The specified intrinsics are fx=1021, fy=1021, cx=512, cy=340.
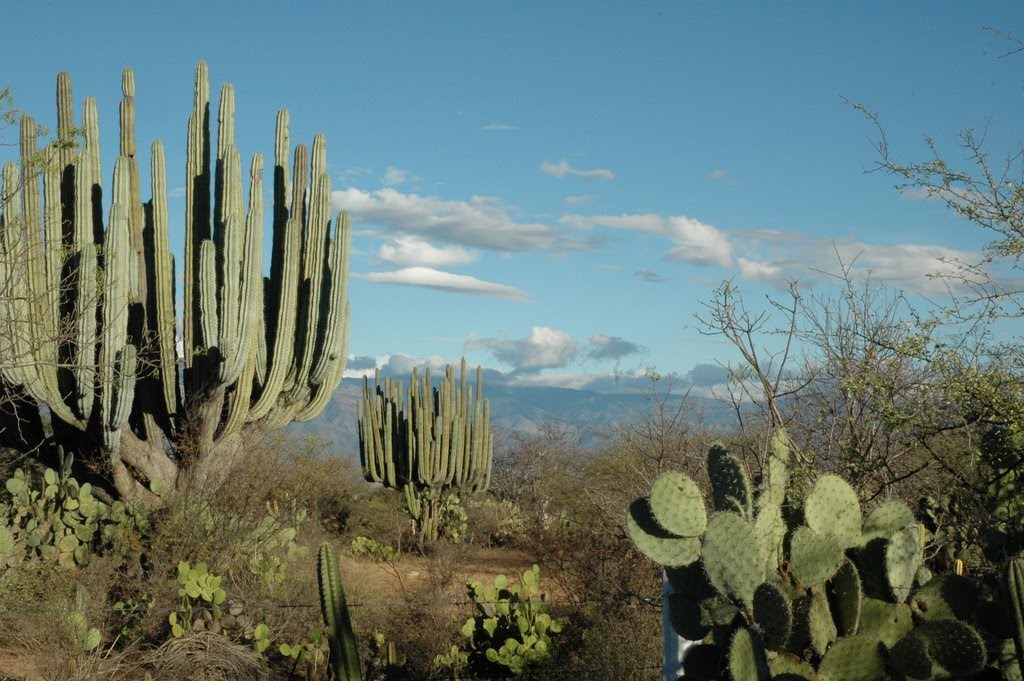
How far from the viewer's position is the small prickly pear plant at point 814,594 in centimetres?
369

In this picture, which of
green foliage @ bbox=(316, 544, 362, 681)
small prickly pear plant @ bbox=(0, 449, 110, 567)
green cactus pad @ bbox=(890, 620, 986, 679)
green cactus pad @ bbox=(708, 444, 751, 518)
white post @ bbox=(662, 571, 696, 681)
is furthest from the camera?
small prickly pear plant @ bbox=(0, 449, 110, 567)

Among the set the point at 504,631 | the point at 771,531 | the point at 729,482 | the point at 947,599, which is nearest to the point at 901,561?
the point at 947,599

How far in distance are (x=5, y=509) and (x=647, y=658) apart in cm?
592

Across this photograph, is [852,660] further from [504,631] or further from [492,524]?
[492,524]

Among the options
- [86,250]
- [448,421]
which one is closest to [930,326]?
[86,250]

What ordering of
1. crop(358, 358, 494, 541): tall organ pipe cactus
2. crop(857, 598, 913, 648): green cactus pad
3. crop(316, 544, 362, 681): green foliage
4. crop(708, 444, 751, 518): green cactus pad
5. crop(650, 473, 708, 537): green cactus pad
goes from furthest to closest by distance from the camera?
1. crop(358, 358, 494, 541): tall organ pipe cactus
2. crop(316, 544, 362, 681): green foliage
3. crop(708, 444, 751, 518): green cactus pad
4. crop(650, 473, 708, 537): green cactus pad
5. crop(857, 598, 913, 648): green cactus pad

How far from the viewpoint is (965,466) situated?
6.55 meters

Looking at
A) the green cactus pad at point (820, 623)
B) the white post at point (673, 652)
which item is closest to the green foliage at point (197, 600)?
the white post at point (673, 652)

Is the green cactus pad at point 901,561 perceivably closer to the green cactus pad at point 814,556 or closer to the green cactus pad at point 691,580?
the green cactus pad at point 814,556

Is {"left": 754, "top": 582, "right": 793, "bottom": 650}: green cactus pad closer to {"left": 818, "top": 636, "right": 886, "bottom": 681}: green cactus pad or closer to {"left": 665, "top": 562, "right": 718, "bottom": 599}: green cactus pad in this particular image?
{"left": 818, "top": 636, "right": 886, "bottom": 681}: green cactus pad

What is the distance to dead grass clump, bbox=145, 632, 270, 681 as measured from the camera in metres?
6.69

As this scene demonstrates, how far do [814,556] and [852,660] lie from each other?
1.28ft

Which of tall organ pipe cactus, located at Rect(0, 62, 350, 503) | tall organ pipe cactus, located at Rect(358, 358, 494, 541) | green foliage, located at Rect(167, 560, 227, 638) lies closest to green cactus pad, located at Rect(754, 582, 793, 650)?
green foliage, located at Rect(167, 560, 227, 638)

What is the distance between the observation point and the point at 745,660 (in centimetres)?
365
